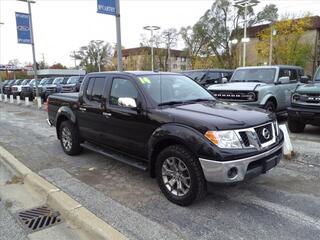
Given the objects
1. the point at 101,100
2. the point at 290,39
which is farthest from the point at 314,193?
the point at 290,39

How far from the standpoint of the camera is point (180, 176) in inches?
157

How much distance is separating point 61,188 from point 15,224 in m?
1.03

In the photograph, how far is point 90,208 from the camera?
399cm

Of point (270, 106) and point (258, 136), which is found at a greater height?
point (258, 136)

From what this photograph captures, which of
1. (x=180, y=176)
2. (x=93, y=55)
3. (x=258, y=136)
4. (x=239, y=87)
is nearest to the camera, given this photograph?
(x=258, y=136)

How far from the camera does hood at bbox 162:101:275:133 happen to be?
3680 millimetres

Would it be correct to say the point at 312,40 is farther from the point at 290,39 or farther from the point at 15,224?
the point at 15,224

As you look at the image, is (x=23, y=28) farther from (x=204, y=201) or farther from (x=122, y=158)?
(x=204, y=201)

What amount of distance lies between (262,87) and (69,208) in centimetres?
682

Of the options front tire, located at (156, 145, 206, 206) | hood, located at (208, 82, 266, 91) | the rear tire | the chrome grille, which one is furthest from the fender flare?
hood, located at (208, 82, 266, 91)

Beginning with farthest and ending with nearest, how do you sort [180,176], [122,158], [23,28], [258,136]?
1. [23,28]
2. [122,158]
3. [180,176]
4. [258,136]

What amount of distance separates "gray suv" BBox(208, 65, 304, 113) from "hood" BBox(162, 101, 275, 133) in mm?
4511

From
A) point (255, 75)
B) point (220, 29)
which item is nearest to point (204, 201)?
point (255, 75)

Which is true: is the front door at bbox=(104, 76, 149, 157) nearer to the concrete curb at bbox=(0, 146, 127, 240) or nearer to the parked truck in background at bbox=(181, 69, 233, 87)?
the concrete curb at bbox=(0, 146, 127, 240)
